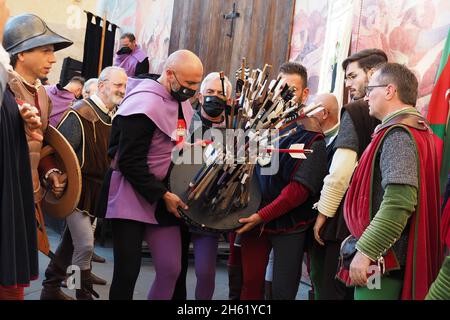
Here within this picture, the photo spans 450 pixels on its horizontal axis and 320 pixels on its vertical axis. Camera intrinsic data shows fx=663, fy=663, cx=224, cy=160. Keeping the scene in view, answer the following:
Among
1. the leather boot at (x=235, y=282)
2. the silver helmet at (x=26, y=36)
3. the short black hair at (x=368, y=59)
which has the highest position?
the short black hair at (x=368, y=59)

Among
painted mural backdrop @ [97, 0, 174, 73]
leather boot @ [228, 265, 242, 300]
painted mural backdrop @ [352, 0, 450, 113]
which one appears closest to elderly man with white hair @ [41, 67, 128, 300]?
leather boot @ [228, 265, 242, 300]

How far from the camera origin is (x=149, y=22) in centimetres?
1234

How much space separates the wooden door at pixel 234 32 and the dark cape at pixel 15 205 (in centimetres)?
452

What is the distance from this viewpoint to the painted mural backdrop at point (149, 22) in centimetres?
1140

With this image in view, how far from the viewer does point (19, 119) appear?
3045 mm

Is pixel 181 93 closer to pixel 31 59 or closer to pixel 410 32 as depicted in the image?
pixel 31 59

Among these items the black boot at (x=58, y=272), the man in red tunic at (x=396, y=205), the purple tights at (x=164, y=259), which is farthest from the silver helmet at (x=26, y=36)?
the black boot at (x=58, y=272)

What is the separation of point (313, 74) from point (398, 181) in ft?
13.1

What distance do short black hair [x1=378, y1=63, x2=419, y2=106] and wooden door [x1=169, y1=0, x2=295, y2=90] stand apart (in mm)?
4254

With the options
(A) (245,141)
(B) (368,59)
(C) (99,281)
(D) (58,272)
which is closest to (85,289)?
(D) (58,272)

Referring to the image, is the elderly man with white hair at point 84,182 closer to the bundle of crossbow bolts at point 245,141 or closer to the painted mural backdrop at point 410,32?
the bundle of crossbow bolts at point 245,141

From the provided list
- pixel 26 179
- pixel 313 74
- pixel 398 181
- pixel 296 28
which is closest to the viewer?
pixel 398 181
